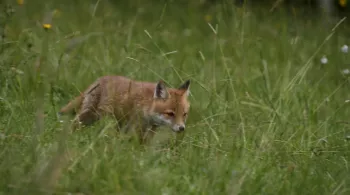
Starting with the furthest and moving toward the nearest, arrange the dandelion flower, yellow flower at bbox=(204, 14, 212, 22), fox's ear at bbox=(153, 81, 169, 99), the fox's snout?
yellow flower at bbox=(204, 14, 212, 22) → the dandelion flower → fox's ear at bbox=(153, 81, 169, 99) → the fox's snout

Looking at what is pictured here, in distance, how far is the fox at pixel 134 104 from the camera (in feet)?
21.3

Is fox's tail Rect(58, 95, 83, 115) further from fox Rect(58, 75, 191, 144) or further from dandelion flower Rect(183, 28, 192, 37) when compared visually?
dandelion flower Rect(183, 28, 192, 37)

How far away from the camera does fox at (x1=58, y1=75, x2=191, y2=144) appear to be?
649 centimetres

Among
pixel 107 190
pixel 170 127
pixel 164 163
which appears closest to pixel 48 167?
pixel 107 190

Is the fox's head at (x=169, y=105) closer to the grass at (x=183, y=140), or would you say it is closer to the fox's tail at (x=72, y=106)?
the grass at (x=183, y=140)

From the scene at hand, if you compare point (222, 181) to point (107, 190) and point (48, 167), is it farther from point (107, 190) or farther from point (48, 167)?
point (48, 167)

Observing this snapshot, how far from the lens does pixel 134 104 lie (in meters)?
6.55

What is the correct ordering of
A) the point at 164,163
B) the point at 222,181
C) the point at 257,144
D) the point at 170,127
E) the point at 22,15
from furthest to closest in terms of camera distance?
1. the point at 22,15
2. the point at 170,127
3. the point at 257,144
4. the point at 164,163
5. the point at 222,181

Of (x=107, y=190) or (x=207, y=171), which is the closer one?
(x=107, y=190)

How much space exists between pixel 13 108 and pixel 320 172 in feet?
7.64

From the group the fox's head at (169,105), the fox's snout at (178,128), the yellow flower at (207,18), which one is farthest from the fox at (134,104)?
the yellow flower at (207,18)

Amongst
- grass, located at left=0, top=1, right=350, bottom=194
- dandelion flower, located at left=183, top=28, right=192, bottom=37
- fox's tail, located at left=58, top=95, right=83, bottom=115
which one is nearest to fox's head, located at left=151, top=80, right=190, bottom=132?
grass, located at left=0, top=1, right=350, bottom=194

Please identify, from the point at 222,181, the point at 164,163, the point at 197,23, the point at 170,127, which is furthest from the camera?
the point at 197,23

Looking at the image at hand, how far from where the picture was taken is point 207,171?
4.81 metres
